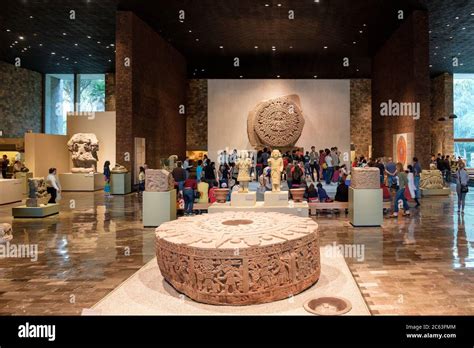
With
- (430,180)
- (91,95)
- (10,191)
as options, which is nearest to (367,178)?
(430,180)

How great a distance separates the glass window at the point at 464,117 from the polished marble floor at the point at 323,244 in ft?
72.0

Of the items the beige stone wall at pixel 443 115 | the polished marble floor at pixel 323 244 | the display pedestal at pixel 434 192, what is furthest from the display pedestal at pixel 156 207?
the beige stone wall at pixel 443 115

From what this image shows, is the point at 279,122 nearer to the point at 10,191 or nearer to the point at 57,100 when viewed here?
the point at 10,191

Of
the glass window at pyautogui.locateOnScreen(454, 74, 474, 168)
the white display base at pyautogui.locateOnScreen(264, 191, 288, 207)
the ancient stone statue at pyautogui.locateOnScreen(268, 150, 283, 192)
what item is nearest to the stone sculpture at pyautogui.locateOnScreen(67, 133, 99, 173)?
the ancient stone statue at pyautogui.locateOnScreen(268, 150, 283, 192)

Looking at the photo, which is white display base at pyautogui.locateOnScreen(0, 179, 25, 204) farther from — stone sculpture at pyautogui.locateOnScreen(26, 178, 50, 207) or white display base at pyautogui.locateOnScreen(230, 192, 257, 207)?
white display base at pyautogui.locateOnScreen(230, 192, 257, 207)

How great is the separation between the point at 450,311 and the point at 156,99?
16.2 meters

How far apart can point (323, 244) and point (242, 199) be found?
2460mm

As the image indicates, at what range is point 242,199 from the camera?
30.2 ft

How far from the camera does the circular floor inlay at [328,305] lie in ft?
13.1

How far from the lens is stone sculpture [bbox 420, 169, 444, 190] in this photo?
48.9 ft

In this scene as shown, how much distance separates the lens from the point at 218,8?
15.1 m

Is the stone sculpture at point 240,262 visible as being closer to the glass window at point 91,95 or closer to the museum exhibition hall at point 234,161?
the museum exhibition hall at point 234,161

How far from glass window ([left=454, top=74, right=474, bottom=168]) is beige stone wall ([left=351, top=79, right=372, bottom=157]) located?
25.1 ft
